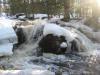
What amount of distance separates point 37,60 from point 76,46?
2785mm

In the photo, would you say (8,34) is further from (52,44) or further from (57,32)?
(57,32)

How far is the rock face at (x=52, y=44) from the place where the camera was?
11.4 m

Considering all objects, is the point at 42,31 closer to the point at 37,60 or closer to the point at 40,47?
the point at 40,47

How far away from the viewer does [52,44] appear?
11539 millimetres

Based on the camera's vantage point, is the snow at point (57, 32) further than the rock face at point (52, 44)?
Yes

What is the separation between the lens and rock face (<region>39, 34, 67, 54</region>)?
11367 millimetres

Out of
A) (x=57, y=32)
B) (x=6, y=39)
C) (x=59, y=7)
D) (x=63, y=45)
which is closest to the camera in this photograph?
(x=6, y=39)

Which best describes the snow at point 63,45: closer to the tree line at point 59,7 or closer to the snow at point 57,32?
the snow at point 57,32

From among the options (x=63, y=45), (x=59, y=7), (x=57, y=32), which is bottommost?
(x=63, y=45)

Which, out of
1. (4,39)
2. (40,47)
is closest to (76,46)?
(40,47)

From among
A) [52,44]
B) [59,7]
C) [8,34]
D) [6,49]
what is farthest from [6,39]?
[59,7]

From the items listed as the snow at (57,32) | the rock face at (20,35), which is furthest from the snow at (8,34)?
the snow at (57,32)

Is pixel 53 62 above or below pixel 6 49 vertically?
below

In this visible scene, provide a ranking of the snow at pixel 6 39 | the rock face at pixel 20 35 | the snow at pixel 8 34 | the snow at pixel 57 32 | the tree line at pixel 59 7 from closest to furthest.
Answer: the snow at pixel 6 39, the snow at pixel 8 34, the snow at pixel 57 32, the rock face at pixel 20 35, the tree line at pixel 59 7
